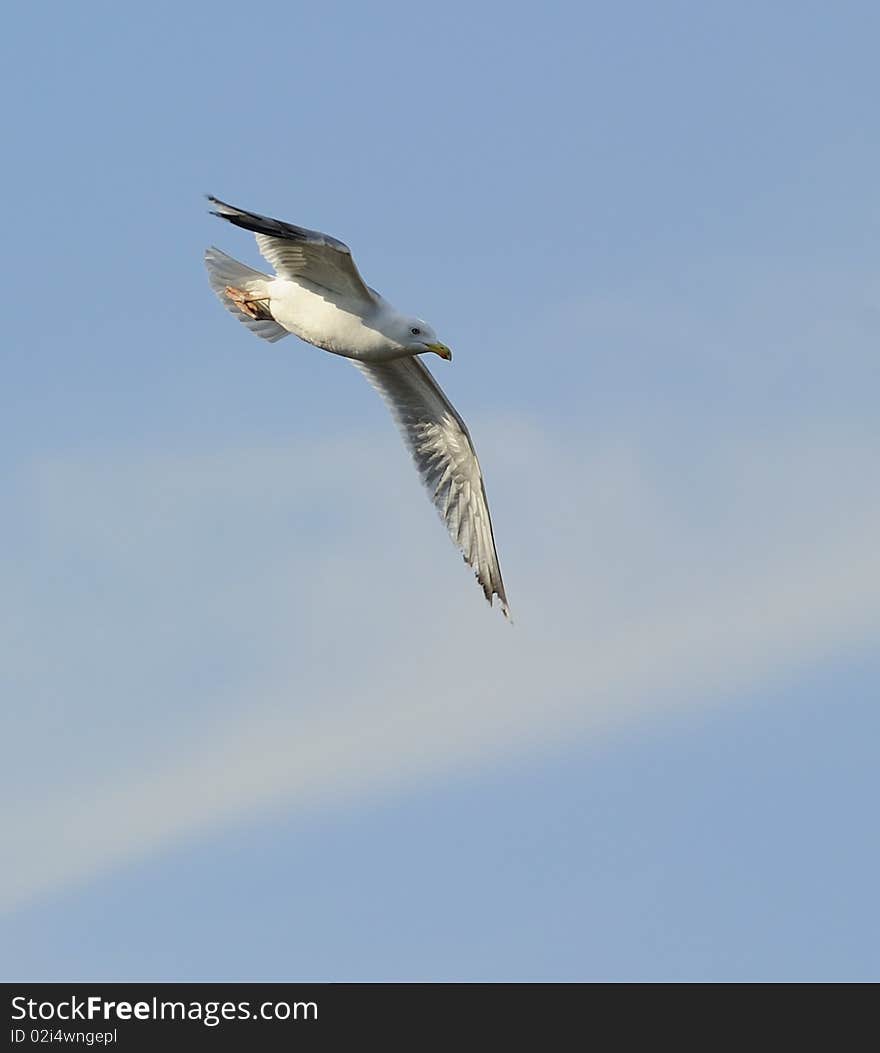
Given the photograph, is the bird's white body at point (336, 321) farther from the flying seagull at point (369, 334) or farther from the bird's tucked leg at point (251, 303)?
the bird's tucked leg at point (251, 303)

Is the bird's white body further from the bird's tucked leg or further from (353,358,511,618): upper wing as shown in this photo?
(353,358,511,618): upper wing

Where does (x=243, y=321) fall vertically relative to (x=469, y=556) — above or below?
above

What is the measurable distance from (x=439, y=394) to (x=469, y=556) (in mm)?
2175

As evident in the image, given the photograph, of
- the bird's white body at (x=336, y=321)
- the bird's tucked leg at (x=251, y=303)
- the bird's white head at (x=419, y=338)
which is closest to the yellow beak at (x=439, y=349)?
the bird's white head at (x=419, y=338)

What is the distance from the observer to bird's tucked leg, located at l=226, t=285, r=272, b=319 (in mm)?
21391

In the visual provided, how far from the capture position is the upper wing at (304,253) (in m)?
19.0

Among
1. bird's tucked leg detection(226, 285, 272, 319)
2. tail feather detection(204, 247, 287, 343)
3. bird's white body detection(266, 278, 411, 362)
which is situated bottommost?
bird's white body detection(266, 278, 411, 362)

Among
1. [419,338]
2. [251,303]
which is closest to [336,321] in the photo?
[419,338]

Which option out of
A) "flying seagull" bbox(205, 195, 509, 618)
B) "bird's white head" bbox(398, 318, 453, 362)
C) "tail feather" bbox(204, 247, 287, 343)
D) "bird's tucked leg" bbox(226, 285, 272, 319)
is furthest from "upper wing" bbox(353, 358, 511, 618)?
"bird's white head" bbox(398, 318, 453, 362)

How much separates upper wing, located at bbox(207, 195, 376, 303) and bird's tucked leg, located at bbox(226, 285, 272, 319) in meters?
0.69
